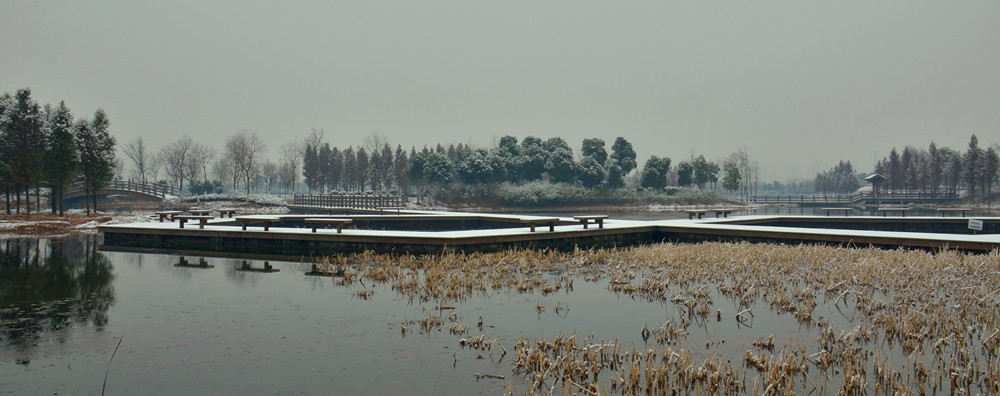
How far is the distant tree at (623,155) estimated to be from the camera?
82.3 metres

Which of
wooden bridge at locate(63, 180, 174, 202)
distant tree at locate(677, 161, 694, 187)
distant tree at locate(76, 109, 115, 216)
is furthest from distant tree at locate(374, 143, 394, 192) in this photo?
distant tree at locate(76, 109, 115, 216)

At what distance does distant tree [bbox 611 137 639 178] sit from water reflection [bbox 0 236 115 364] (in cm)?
6822

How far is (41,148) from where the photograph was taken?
40250mm

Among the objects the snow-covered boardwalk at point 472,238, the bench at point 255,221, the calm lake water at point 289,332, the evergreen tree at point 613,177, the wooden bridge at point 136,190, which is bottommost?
the calm lake water at point 289,332

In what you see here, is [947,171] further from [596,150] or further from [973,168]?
[596,150]

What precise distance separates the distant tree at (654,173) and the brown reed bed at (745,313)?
63.0 meters

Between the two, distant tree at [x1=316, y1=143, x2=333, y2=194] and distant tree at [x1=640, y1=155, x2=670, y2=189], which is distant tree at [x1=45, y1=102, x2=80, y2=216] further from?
distant tree at [x1=640, y1=155, x2=670, y2=189]

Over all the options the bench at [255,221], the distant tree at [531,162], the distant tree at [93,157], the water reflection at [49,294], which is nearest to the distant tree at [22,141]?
the distant tree at [93,157]

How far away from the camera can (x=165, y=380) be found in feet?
23.5

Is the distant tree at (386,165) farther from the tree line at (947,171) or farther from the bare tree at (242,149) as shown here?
the tree line at (947,171)

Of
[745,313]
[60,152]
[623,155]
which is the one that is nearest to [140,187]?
[60,152]

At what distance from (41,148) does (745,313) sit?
45645mm

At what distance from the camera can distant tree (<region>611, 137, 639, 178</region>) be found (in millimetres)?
82256

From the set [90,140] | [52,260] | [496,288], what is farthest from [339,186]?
[496,288]
